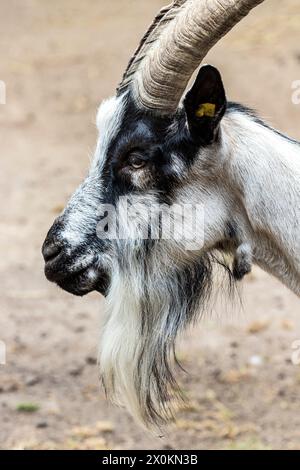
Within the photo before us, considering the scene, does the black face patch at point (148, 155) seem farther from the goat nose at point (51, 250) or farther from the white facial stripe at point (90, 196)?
the goat nose at point (51, 250)

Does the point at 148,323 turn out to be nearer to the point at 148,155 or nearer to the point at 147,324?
the point at 147,324

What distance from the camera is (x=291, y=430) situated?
248 inches

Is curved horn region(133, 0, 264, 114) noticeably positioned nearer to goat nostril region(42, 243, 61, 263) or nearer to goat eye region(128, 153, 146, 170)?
goat eye region(128, 153, 146, 170)

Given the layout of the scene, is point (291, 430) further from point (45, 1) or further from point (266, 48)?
point (45, 1)

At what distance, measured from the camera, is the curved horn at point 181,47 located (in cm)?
367

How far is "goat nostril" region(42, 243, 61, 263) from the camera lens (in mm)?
3877

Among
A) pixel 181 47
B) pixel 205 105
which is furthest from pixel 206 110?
pixel 181 47

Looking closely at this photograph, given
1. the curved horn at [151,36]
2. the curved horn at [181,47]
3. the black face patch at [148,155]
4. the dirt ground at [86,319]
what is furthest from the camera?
the dirt ground at [86,319]

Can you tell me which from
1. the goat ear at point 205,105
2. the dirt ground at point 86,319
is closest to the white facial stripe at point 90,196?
the goat ear at point 205,105

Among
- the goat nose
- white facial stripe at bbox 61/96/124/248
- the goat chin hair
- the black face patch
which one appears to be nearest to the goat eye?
the black face patch

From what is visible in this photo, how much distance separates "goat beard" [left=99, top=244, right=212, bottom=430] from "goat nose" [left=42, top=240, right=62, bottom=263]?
0.27m
